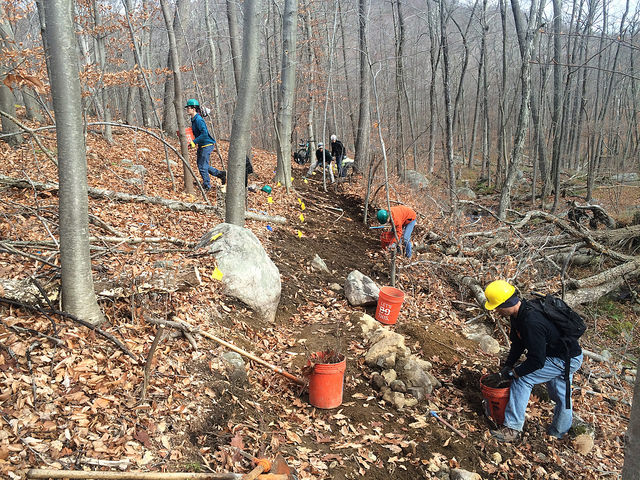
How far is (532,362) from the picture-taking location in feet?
13.8

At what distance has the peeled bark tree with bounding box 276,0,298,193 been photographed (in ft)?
39.4

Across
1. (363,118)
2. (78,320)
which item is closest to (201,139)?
(78,320)

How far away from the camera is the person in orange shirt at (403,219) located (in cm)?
835

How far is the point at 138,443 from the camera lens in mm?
2828

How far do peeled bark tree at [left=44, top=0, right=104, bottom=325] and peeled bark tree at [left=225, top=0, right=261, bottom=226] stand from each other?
124 inches

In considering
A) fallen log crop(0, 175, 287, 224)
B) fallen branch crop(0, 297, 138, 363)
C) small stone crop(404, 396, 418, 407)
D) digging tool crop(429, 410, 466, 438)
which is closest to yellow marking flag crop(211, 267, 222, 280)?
fallen branch crop(0, 297, 138, 363)

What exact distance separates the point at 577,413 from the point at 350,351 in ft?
9.57

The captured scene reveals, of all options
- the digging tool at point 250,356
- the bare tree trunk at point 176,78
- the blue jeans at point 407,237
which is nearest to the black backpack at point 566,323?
the digging tool at point 250,356

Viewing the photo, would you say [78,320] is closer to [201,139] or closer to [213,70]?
[201,139]

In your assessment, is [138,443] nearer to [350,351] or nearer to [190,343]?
[190,343]

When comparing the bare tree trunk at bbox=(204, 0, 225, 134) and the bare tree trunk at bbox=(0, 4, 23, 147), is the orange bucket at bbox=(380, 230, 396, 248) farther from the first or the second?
the bare tree trunk at bbox=(204, 0, 225, 134)

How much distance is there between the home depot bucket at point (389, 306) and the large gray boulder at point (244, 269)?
162 centimetres

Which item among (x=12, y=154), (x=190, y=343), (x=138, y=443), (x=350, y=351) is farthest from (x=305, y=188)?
(x=138, y=443)

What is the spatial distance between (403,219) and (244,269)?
4225 mm
